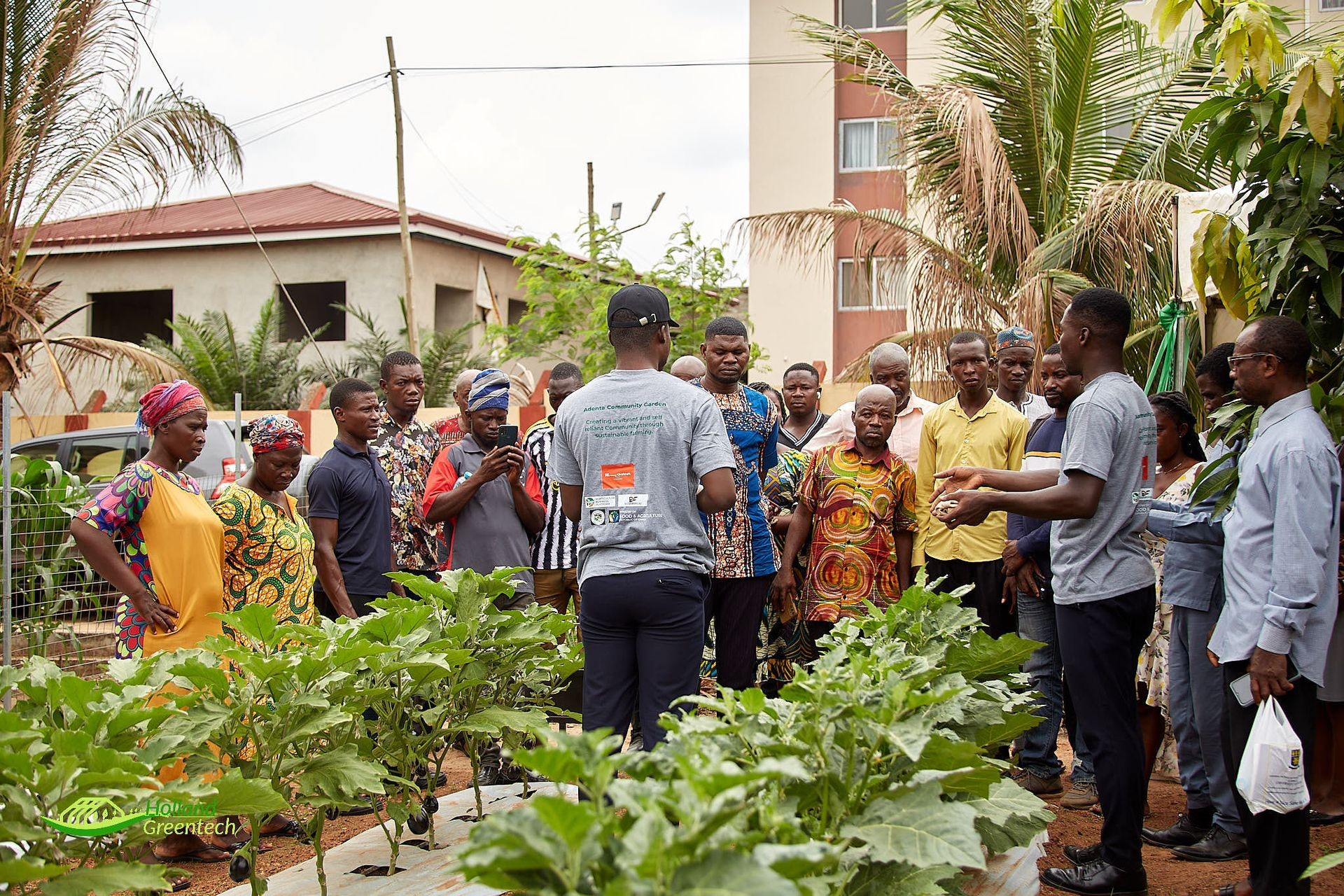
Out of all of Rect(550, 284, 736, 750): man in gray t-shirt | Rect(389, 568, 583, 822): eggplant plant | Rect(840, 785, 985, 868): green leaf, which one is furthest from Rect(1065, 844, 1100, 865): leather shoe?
Rect(840, 785, 985, 868): green leaf

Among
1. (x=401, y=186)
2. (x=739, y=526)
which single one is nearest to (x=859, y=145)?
(x=401, y=186)

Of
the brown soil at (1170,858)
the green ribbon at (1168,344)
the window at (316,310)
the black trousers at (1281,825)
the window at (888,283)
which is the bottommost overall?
the brown soil at (1170,858)

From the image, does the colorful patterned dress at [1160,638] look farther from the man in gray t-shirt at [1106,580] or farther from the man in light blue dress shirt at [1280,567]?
the man in light blue dress shirt at [1280,567]

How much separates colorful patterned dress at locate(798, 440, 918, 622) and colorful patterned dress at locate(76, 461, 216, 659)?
9.39 feet

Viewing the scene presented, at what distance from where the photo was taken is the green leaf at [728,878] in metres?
1.93

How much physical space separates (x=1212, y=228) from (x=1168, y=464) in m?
1.24

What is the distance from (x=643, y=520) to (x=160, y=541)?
6.61ft

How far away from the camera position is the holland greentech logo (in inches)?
109

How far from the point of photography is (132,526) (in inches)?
182

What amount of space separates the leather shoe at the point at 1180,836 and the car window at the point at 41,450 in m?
11.4

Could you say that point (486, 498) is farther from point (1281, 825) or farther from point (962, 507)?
point (1281, 825)

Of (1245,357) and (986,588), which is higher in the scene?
(1245,357)

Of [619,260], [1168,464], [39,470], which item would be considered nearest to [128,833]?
[1168,464]

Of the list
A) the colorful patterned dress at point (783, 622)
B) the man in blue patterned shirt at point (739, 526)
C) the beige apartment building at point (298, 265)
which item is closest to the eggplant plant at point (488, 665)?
the man in blue patterned shirt at point (739, 526)
